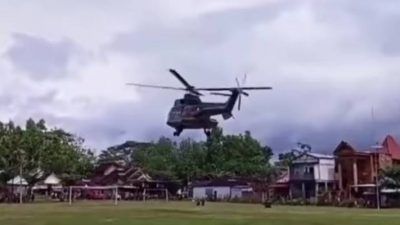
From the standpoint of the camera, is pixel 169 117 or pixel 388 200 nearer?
pixel 169 117

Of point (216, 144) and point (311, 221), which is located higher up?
point (216, 144)

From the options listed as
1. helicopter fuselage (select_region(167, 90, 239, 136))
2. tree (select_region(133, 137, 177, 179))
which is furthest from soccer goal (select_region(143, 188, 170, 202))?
helicopter fuselage (select_region(167, 90, 239, 136))

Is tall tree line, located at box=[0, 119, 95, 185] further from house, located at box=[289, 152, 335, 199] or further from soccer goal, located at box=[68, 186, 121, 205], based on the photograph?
house, located at box=[289, 152, 335, 199]

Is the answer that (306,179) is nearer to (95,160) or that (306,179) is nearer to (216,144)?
(216,144)

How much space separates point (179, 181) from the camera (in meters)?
156

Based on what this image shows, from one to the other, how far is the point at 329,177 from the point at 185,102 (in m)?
73.1

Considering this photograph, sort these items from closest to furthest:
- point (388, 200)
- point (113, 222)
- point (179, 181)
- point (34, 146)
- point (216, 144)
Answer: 1. point (113, 222)
2. point (388, 200)
3. point (34, 146)
4. point (179, 181)
5. point (216, 144)

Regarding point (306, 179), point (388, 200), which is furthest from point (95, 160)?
point (388, 200)

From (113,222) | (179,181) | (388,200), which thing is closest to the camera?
(113,222)

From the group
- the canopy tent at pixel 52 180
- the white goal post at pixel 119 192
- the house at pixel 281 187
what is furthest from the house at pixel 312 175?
the canopy tent at pixel 52 180

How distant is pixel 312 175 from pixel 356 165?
8.54m

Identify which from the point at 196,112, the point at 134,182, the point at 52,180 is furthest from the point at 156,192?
the point at 196,112

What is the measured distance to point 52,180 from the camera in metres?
138

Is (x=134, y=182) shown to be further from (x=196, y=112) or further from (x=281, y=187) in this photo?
(x=196, y=112)
